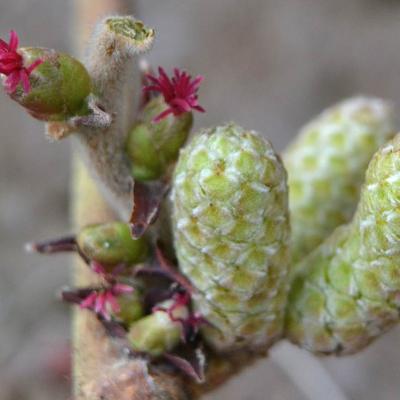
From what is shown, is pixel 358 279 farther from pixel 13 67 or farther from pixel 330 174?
pixel 13 67

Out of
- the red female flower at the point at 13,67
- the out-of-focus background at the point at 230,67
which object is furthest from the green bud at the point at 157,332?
the out-of-focus background at the point at 230,67

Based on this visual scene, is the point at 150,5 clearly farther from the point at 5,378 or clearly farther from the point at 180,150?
the point at 180,150

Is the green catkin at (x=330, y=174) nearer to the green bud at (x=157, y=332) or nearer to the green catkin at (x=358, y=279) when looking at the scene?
the green catkin at (x=358, y=279)

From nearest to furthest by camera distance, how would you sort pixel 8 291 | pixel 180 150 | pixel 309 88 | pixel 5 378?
pixel 180 150 → pixel 5 378 → pixel 8 291 → pixel 309 88

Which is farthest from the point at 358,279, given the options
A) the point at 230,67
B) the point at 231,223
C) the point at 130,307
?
the point at 230,67

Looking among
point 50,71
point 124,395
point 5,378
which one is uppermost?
point 50,71

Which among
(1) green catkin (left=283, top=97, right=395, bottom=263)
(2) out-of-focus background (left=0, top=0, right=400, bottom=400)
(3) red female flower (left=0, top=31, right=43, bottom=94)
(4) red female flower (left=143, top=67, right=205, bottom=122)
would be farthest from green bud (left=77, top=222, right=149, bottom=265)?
(2) out-of-focus background (left=0, top=0, right=400, bottom=400)

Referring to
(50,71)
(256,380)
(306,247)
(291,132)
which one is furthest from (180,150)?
(291,132)
